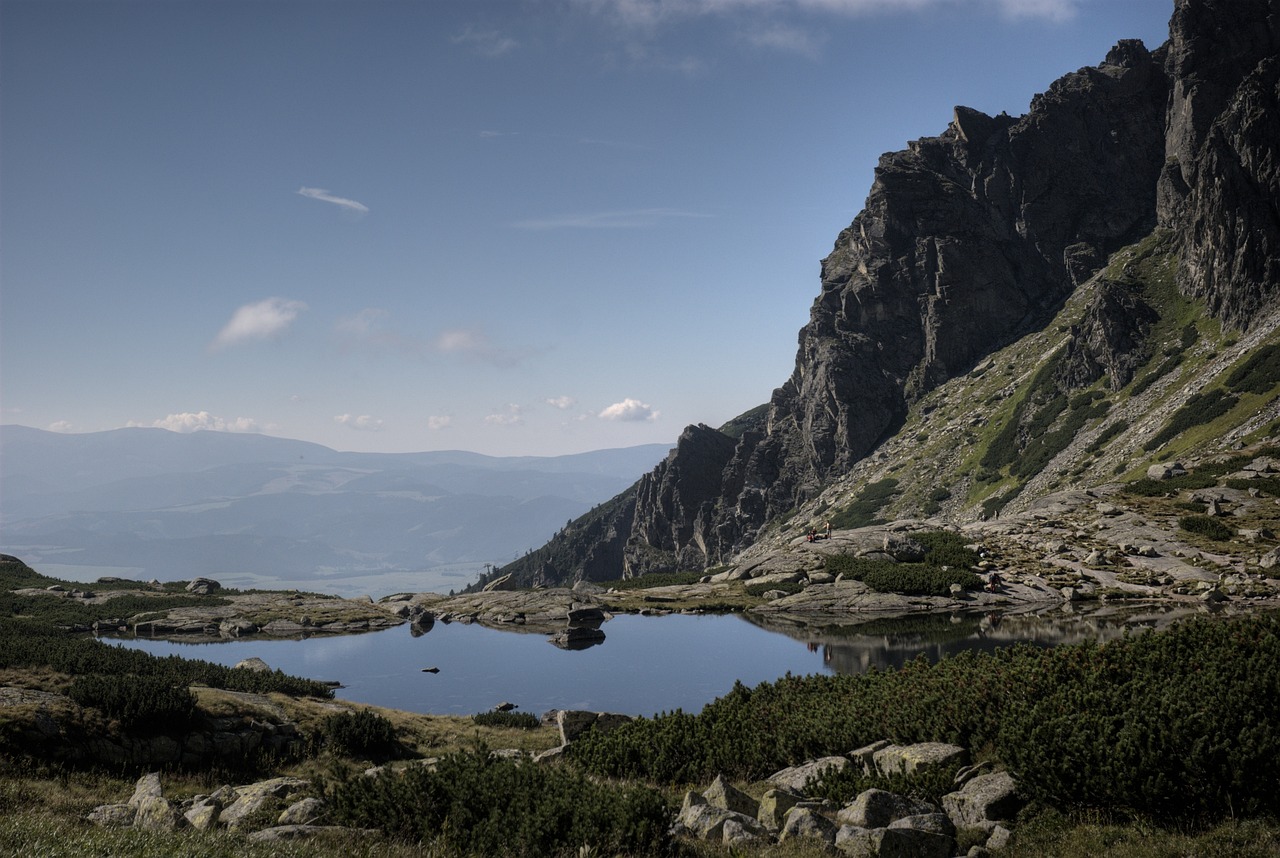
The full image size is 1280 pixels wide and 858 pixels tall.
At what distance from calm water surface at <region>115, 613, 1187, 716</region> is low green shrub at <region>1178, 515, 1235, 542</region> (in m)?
15.7

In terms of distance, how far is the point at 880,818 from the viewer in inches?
522

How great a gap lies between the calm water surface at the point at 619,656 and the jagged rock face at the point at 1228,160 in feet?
288

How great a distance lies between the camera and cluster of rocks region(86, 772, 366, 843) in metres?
13.4

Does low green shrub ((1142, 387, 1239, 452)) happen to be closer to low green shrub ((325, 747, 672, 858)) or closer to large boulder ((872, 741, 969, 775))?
large boulder ((872, 741, 969, 775))

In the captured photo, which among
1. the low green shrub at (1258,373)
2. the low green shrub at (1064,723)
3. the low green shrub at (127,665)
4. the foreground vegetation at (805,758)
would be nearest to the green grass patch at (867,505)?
the low green shrub at (1258,373)

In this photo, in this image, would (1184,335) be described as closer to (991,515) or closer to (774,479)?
(991,515)

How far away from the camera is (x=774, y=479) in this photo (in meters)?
182

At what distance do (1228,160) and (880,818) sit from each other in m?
134

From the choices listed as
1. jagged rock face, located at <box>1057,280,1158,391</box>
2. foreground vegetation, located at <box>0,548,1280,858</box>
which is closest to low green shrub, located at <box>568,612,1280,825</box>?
foreground vegetation, located at <box>0,548,1280,858</box>

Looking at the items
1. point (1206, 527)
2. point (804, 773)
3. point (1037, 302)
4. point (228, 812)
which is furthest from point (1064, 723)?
point (1037, 302)

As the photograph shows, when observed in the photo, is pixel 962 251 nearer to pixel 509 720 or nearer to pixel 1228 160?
pixel 1228 160

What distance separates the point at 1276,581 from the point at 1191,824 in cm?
4123

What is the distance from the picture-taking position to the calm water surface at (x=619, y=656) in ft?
123

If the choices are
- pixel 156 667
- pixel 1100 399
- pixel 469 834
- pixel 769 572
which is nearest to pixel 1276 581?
pixel 769 572
